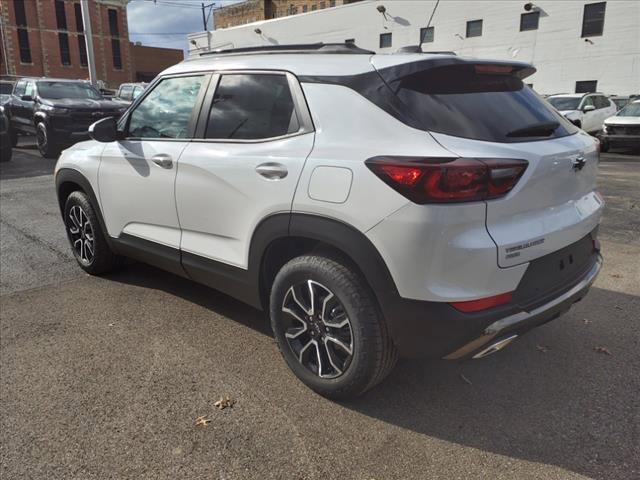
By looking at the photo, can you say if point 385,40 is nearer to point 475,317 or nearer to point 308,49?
point 308,49

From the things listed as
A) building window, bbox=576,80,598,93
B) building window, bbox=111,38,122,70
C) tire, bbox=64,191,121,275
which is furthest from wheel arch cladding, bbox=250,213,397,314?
building window, bbox=111,38,122,70

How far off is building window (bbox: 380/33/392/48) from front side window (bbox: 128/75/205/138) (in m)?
34.8

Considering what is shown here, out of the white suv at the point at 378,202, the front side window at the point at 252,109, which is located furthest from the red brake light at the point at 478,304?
the front side window at the point at 252,109

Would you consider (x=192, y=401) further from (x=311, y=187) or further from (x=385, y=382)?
(x=311, y=187)

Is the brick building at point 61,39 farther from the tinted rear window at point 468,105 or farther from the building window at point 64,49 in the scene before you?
the tinted rear window at point 468,105

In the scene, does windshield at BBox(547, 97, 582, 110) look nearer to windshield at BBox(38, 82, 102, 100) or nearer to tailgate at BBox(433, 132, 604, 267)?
windshield at BBox(38, 82, 102, 100)

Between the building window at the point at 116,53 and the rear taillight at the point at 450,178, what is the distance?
6643cm

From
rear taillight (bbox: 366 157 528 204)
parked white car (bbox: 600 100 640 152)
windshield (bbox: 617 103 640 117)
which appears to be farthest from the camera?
windshield (bbox: 617 103 640 117)

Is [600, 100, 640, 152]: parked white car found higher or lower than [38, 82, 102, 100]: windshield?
lower

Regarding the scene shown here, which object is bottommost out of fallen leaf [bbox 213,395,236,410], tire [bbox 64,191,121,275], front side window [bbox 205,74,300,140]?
fallen leaf [bbox 213,395,236,410]

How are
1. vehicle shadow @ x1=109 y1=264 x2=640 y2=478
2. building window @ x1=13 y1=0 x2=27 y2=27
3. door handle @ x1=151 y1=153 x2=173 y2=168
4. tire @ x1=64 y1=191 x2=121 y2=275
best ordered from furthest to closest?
building window @ x1=13 y1=0 x2=27 y2=27, tire @ x1=64 y1=191 x2=121 y2=275, door handle @ x1=151 y1=153 x2=173 y2=168, vehicle shadow @ x1=109 y1=264 x2=640 y2=478

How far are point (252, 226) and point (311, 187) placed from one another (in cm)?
53

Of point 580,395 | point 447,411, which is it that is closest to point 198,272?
point 447,411

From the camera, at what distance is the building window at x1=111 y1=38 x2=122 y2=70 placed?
60197 mm
